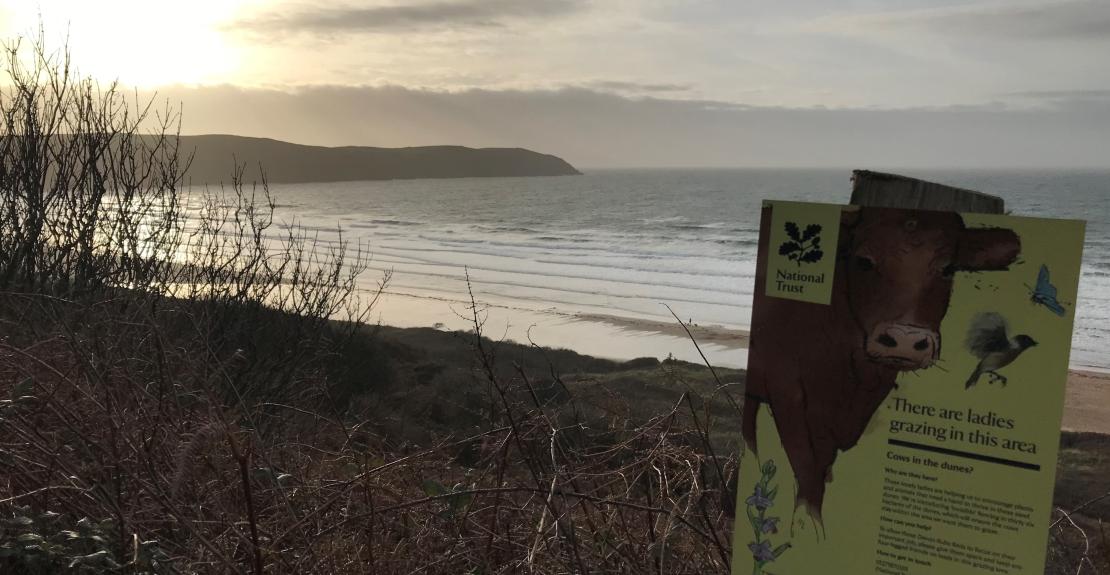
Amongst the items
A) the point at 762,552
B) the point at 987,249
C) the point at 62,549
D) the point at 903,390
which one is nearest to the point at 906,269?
the point at 987,249

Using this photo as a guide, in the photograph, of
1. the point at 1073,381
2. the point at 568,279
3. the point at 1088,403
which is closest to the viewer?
the point at 1088,403

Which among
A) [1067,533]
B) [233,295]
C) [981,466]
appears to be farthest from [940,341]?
[233,295]

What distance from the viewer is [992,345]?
184 centimetres

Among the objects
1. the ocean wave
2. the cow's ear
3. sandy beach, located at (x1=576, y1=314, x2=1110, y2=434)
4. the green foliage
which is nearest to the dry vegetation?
the green foliage

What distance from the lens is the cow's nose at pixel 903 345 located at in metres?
1.92

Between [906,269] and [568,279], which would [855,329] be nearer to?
[906,269]

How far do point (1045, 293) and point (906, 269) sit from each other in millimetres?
291

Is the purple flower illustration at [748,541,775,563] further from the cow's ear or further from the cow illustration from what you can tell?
the cow's ear

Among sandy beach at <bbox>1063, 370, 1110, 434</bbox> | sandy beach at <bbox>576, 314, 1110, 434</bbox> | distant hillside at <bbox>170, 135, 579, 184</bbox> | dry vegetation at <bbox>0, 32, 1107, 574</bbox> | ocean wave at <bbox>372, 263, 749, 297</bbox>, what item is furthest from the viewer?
distant hillside at <bbox>170, 135, 579, 184</bbox>

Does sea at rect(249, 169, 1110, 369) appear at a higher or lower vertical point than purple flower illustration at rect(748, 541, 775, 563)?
lower

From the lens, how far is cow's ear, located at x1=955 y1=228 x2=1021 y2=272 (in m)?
1.83

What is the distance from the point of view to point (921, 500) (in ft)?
6.20

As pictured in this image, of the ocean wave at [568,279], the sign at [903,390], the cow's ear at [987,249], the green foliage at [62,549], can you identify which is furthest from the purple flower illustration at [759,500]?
the ocean wave at [568,279]

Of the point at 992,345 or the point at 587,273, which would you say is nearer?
the point at 992,345
